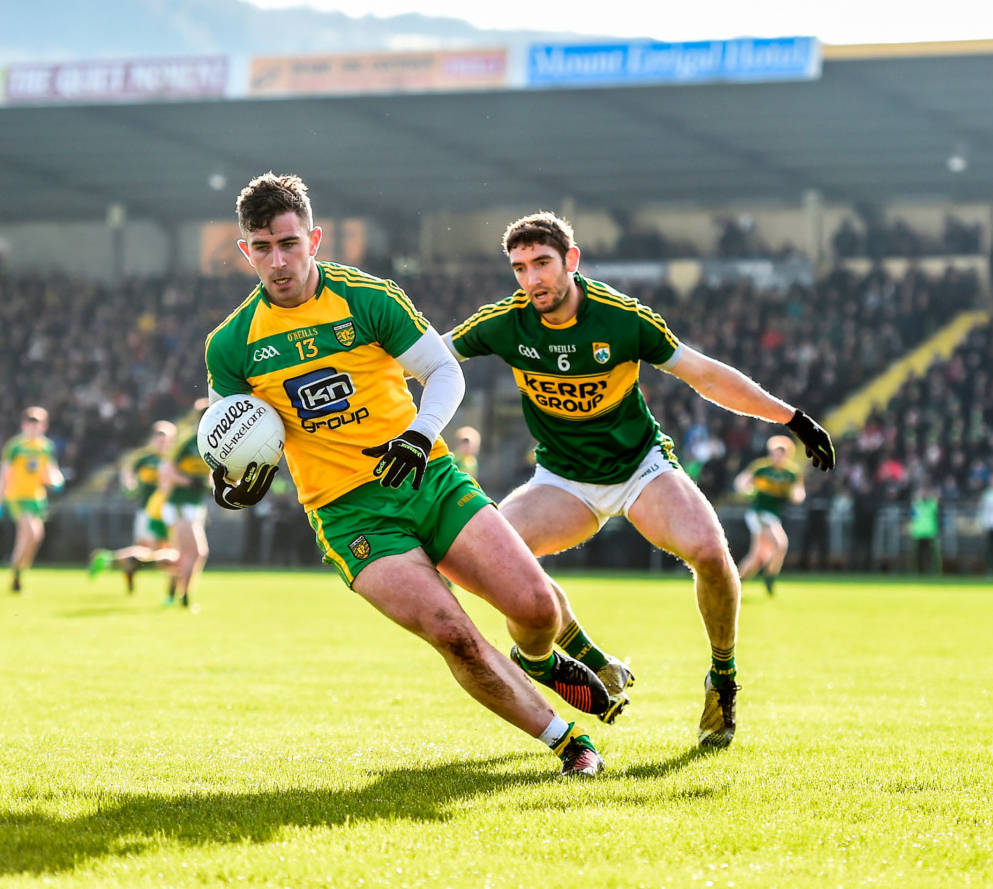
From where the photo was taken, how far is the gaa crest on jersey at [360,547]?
530 cm

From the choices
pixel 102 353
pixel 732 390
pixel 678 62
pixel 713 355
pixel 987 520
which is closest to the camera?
pixel 732 390

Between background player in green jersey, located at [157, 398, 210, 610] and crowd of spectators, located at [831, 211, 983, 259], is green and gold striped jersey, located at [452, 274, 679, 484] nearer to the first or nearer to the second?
background player in green jersey, located at [157, 398, 210, 610]

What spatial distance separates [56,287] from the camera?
1499 inches

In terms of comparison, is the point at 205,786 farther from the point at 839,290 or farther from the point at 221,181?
the point at 221,181

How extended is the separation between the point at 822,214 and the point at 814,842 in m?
34.4

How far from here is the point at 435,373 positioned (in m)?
5.45

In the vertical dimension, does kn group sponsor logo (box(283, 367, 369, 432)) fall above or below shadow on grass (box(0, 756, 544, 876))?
above

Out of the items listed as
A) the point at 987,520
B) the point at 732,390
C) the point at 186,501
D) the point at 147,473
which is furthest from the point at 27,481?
the point at 987,520

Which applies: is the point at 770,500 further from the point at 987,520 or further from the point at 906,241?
the point at 906,241

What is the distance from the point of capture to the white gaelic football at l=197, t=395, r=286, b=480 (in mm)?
5297

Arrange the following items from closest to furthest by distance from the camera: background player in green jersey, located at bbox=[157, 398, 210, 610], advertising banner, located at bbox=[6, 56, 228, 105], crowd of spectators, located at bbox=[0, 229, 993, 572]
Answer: background player in green jersey, located at bbox=[157, 398, 210, 610]
crowd of spectators, located at bbox=[0, 229, 993, 572]
advertising banner, located at bbox=[6, 56, 228, 105]

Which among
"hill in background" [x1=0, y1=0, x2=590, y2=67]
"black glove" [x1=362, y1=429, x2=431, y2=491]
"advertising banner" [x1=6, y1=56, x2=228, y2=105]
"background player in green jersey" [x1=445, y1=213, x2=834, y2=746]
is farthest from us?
"hill in background" [x1=0, y1=0, x2=590, y2=67]

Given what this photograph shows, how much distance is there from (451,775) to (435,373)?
63.9 inches

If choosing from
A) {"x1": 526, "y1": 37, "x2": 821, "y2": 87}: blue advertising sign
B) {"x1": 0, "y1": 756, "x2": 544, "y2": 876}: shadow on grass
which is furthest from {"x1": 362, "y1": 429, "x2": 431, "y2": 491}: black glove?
{"x1": 526, "y1": 37, "x2": 821, "y2": 87}: blue advertising sign
